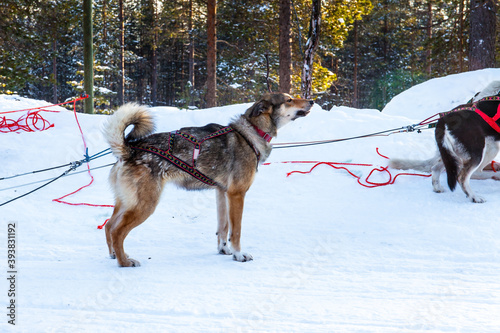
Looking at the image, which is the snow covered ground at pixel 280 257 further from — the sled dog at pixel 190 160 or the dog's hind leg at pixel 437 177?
the sled dog at pixel 190 160

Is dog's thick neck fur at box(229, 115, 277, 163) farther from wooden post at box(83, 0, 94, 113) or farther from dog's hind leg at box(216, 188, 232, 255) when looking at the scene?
wooden post at box(83, 0, 94, 113)

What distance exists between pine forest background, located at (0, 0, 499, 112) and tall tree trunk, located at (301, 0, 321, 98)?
1082 mm

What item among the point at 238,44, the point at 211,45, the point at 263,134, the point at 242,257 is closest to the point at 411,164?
the point at 263,134

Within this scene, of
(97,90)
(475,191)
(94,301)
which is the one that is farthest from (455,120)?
(97,90)

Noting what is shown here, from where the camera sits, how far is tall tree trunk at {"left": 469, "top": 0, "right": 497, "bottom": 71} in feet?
34.6

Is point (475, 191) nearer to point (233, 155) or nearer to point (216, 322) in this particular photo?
point (233, 155)

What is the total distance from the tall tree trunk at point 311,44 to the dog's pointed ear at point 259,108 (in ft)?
26.0

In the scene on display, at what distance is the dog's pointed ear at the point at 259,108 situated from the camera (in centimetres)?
401

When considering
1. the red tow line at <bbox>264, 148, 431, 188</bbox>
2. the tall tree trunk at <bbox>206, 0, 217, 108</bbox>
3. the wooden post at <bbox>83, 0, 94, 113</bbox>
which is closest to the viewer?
the red tow line at <bbox>264, 148, 431, 188</bbox>

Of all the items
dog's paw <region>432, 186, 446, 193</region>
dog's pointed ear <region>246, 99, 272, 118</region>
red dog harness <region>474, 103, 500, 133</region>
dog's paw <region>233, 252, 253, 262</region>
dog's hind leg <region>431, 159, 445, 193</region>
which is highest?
dog's pointed ear <region>246, 99, 272, 118</region>

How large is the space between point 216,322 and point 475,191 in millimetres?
4712

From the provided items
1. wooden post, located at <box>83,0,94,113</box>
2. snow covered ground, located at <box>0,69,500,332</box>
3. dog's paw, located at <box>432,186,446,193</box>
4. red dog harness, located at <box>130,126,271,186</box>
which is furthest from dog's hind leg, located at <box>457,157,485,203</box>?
wooden post, located at <box>83,0,94,113</box>

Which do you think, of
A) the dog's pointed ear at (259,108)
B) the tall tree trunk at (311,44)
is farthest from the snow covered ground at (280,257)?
the tall tree trunk at (311,44)

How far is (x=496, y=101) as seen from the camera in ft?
17.4
